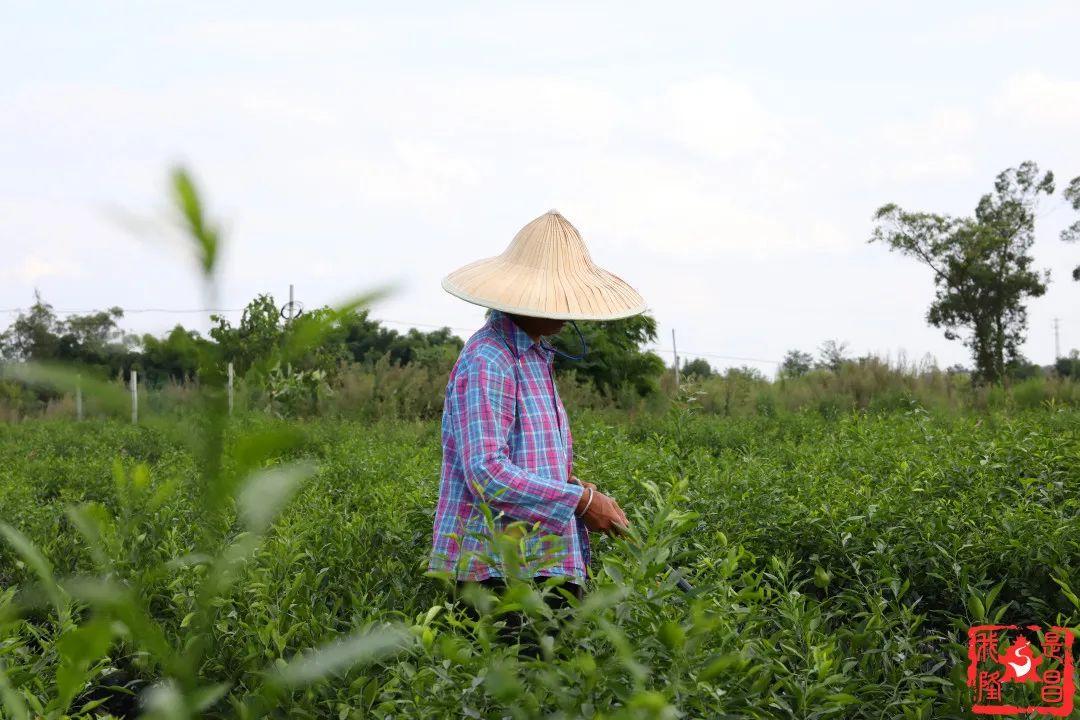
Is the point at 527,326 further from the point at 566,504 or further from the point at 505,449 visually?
the point at 566,504

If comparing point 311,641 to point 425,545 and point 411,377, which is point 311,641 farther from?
point 411,377

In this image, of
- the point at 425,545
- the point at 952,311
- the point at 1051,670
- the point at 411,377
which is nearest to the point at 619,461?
the point at 425,545

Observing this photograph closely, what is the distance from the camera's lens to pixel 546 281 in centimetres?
294

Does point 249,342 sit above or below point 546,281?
below

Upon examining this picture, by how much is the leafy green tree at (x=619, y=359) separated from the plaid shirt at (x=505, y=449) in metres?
12.7

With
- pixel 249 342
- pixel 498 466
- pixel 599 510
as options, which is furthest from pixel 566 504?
pixel 249 342

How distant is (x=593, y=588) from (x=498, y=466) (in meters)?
0.61

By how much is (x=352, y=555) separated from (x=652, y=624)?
93.8 inches

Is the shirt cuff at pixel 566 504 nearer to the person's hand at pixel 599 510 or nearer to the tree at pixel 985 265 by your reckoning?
the person's hand at pixel 599 510

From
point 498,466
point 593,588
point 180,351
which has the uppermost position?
point 180,351

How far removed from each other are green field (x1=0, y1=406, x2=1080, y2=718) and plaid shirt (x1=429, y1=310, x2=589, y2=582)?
223 millimetres

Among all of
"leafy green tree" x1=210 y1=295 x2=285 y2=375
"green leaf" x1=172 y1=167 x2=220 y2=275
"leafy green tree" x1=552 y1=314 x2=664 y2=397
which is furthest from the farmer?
"leafy green tree" x1=552 y1=314 x2=664 y2=397

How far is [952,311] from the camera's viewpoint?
30438 millimetres

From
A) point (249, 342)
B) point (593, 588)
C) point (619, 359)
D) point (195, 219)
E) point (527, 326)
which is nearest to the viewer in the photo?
point (195, 219)
